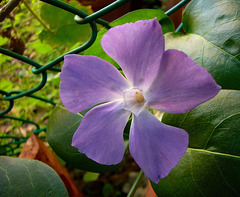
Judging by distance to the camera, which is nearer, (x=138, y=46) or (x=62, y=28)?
(x=138, y=46)

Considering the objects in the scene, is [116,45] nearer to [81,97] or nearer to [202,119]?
[81,97]

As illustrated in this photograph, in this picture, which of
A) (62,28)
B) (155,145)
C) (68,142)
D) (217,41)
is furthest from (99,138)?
(62,28)

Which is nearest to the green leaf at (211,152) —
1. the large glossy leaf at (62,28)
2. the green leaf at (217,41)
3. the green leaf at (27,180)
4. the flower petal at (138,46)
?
the green leaf at (217,41)

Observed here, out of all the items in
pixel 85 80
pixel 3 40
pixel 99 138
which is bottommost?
pixel 99 138

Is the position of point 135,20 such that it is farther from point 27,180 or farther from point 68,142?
point 27,180

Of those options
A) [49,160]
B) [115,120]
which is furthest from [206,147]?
Answer: [49,160]

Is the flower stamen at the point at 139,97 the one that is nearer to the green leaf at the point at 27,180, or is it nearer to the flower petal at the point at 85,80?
the flower petal at the point at 85,80

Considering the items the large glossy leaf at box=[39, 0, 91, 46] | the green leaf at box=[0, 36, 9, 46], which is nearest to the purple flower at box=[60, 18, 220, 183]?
the green leaf at box=[0, 36, 9, 46]
